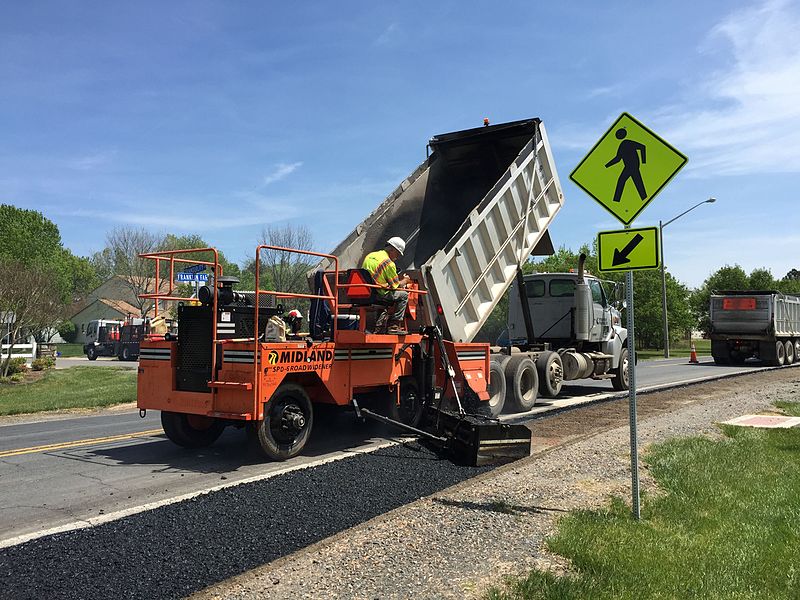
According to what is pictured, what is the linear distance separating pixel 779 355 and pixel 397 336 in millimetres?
23644

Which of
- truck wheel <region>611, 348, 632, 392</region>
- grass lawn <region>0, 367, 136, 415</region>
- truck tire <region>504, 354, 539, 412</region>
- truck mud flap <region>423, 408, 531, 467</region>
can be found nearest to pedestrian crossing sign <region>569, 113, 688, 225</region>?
truck mud flap <region>423, 408, 531, 467</region>

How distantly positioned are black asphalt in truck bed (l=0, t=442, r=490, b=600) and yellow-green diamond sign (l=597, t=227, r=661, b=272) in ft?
8.76

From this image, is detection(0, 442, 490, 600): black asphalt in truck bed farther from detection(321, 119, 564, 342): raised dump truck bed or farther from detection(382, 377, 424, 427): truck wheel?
detection(321, 119, 564, 342): raised dump truck bed

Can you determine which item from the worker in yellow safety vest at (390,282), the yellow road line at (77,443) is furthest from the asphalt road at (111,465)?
the worker in yellow safety vest at (390,282)

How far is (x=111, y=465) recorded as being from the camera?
746 centimetres

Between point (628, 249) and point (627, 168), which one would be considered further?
point (627, 168)

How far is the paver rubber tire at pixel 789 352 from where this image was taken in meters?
27.0

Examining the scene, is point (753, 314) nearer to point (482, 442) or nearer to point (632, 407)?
point (482, 442)

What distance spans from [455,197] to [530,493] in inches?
280

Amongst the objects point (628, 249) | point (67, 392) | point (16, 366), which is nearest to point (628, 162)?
point (628, 249)

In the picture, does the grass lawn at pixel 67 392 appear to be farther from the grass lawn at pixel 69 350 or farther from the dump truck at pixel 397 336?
the grass lawn at pixel 69 350

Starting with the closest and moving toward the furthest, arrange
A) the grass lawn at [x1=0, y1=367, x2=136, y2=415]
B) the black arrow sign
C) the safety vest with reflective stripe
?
the black arrow sign → the safety vest with reflective stripe → the grass lawn at [x1=0, y1=367, x2=136, y2=415]

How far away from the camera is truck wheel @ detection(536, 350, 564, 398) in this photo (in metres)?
12.8

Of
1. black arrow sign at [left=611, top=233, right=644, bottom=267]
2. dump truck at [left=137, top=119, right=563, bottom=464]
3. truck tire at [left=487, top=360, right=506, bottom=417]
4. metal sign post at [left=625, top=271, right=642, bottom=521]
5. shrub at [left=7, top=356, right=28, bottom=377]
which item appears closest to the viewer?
metal sign post at [left=625, top=271, right=642, bottom=521]
